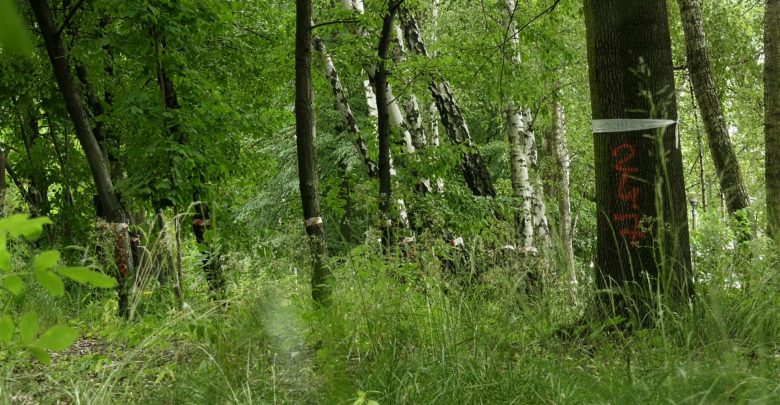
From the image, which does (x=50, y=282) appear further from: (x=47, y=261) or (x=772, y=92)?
(x=772, y=92)

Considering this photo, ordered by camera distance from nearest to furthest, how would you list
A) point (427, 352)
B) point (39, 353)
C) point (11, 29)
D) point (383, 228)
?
1. point (11, 29)
2. point (39, 353)
3. point (427, 352)
4. point (383, 228)

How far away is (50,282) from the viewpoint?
77.3 inches

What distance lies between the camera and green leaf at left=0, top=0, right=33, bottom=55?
0.69 meters

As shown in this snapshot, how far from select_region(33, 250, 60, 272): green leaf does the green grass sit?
1215 millimetres

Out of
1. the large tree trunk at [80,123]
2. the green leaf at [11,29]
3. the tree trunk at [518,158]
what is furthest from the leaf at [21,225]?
the tree trunk at [518,158]

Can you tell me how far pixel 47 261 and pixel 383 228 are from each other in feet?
18.7

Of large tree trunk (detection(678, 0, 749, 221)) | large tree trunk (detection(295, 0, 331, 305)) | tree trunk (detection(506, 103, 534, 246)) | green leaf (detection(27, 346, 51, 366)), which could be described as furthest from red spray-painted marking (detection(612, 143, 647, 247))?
tree trunk (detection(506, 103, 534, 246))

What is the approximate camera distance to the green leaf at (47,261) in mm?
1962

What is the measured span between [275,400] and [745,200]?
7.49m

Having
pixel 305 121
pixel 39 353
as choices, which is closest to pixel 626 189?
pixel 305 121

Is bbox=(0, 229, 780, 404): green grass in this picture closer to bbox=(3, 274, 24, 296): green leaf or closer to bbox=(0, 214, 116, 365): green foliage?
bbox=(0, 214, 116, 365): green foliage

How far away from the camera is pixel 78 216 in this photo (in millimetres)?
14109

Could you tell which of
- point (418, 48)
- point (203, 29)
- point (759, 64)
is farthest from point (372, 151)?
point (759, 64)

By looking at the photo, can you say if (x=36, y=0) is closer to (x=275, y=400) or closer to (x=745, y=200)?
(x=275, y=400)
